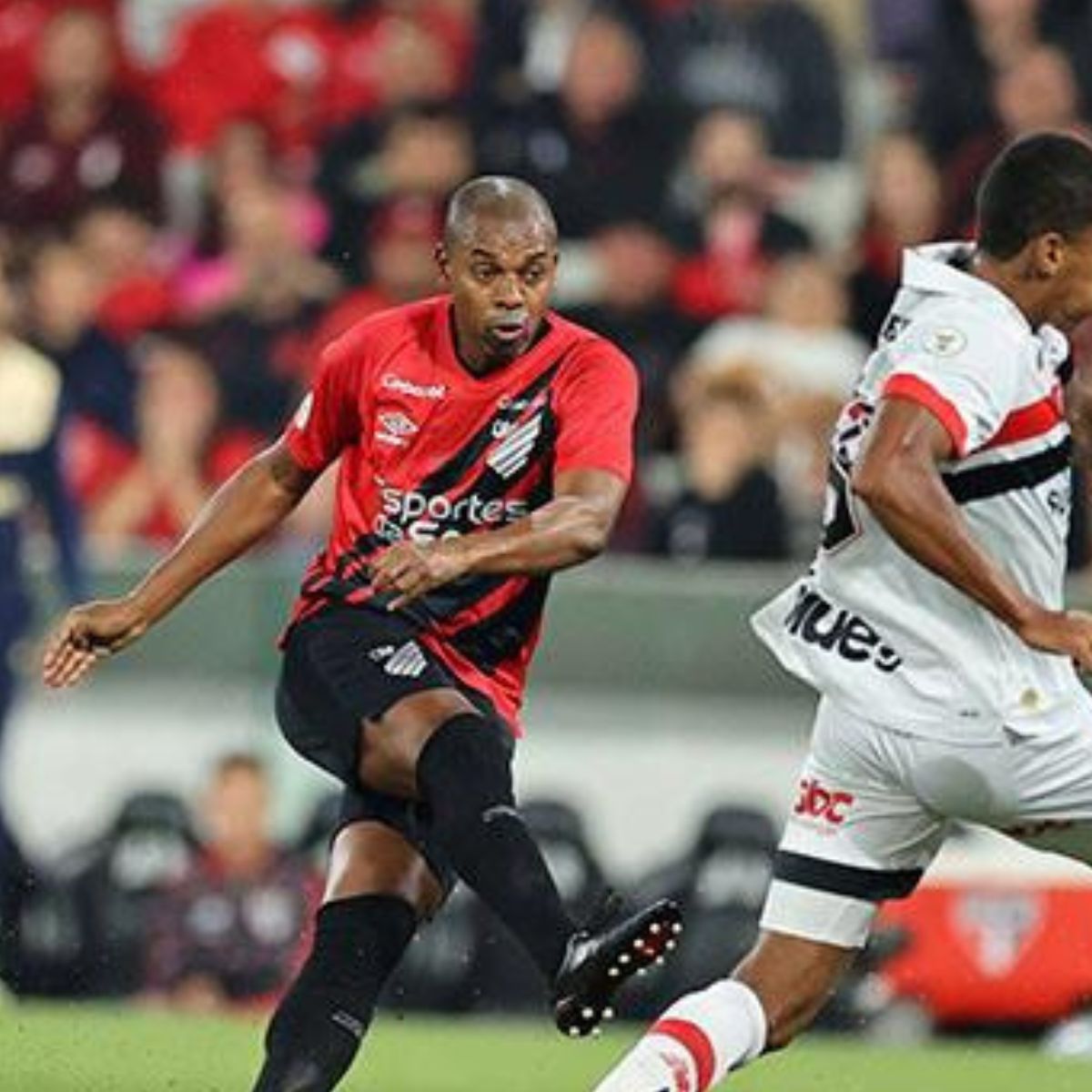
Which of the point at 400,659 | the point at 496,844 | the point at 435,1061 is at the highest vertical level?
the point at 400,659

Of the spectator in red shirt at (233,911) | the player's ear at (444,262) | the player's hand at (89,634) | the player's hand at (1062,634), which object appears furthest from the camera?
the spectator in red shirt at (233,911)

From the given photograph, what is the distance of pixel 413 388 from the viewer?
8086 mm

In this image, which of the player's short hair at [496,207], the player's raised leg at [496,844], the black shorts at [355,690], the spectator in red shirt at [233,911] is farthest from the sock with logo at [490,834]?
the spectator in red shirt at [233,911]

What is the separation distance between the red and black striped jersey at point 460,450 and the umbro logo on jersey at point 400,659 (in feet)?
0.24

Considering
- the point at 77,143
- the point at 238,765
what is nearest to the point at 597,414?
the point at 238,765

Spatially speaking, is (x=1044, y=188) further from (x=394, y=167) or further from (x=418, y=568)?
(x=394, y=167)

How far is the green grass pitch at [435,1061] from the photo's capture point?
9930 millimetres

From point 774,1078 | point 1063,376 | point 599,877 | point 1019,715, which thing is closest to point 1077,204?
point 1063,376

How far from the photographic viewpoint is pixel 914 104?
15.1 m

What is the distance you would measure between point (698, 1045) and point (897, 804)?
0.63 m

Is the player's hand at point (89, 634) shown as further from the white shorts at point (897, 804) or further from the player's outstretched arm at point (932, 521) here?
the player's outstretched arm at point (932, 521)

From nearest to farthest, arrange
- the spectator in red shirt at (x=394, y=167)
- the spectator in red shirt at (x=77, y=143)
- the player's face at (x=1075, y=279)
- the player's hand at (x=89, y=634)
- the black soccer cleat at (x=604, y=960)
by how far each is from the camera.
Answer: the black soccer cleat at (x=604, y=960) → the player's face at (x=1075, y=279) → the player's hand at (x=89, y=634) → the spectator in red shirt at (x=394, y=167) → the spectator in red shirt at (x=77, y=143)

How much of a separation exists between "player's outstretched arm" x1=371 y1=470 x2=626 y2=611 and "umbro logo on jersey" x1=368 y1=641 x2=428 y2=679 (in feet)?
0.38

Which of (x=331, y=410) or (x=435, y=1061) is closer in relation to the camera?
(x=331, y=410)
